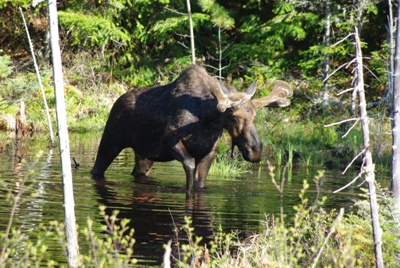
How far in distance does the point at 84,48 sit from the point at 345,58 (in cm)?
1103

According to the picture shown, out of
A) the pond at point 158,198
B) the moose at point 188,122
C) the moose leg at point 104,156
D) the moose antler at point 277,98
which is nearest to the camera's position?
the pond at point 158,198

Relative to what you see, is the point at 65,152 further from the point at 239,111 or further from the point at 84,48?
the point at 84,48

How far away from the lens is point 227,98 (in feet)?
41.1

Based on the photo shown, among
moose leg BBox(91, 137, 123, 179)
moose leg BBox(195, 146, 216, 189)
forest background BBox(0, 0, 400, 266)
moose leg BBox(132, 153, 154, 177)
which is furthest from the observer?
forest background BBox(0, 0, 400, 266)

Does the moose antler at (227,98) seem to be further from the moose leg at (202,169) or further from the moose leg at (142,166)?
the moose leg at (142,166)

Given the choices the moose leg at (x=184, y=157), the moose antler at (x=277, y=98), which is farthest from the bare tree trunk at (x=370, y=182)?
the moose antler at (x=277, y=98)

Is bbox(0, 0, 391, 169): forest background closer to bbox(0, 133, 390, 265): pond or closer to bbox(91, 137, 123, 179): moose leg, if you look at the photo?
bbox(0, 133, 390, 265): pond

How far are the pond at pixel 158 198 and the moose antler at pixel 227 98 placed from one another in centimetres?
149

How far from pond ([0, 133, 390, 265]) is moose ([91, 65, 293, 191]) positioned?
0.52 metres

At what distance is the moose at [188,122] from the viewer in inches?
504

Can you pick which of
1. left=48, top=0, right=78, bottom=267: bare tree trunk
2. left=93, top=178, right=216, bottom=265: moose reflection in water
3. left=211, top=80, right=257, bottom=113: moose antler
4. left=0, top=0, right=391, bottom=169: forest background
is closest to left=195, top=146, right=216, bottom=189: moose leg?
left=93, top=178, right=216, bottom=265: moose reflection in water

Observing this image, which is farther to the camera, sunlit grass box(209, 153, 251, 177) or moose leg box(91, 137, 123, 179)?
sunlit grass box(209, 153, 251, 177)

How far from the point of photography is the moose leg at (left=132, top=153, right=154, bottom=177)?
1470 cm

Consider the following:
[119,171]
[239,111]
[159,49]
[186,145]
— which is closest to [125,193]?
[186,145]
